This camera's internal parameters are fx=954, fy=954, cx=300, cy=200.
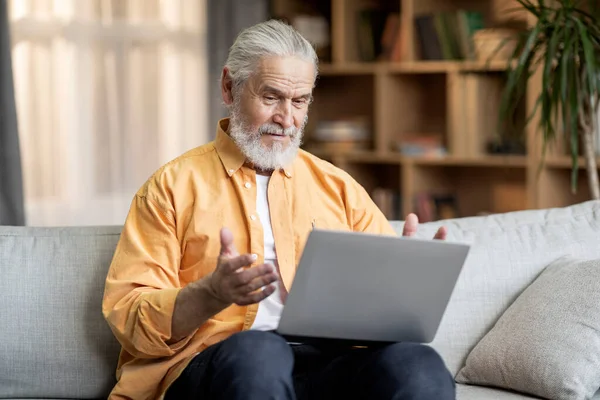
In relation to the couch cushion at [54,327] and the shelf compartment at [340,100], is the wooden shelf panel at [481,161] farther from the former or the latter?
the couch cushion at [54,327]

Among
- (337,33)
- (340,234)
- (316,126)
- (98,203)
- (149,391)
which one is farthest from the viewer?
(316,126)

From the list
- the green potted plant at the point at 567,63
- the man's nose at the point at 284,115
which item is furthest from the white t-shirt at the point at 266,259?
the green potted plant at the point at 567,63

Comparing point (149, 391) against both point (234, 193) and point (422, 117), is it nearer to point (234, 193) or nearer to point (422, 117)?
point (234, 193)

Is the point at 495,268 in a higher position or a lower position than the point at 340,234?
lower

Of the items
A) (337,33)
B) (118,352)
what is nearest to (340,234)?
(118,352)

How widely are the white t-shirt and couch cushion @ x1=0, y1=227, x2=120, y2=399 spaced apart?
403mm

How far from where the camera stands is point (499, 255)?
2.20m

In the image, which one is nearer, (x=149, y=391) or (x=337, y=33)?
(x=149, y=391)

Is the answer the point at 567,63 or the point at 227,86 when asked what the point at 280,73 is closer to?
the point at 227,86

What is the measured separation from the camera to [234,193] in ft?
6.34

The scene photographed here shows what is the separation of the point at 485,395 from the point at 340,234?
2.11 feet

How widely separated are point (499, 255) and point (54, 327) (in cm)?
101

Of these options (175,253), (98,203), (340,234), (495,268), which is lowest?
(98,203)

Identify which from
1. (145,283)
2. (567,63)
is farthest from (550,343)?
(567,63)
